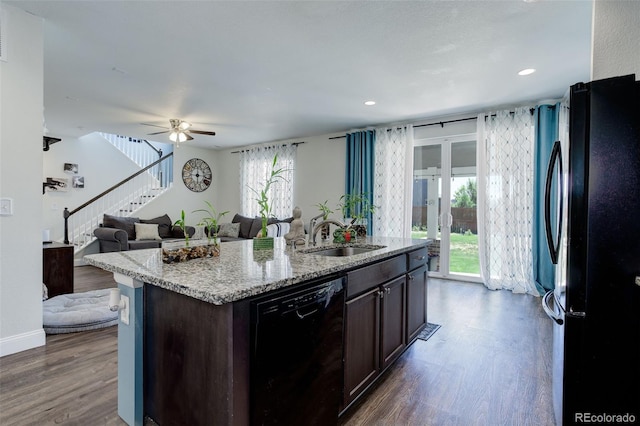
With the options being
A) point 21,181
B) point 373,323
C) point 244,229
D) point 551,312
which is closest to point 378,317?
point 373,323

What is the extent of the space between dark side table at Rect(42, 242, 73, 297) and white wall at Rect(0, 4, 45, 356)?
1330 mm

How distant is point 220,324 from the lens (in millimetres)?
1150

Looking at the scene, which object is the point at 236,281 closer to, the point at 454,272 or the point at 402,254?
the point at 402,254

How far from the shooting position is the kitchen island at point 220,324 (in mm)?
1147

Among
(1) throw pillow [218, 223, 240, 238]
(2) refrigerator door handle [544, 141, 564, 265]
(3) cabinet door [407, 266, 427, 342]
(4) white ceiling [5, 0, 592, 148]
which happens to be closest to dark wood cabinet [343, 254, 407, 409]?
(3) cabinet door [407, 266, 427, 342]

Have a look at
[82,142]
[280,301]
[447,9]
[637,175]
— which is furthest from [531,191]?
[82,142]

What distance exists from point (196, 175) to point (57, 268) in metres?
4.52

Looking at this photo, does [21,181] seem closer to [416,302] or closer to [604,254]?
[416,302]

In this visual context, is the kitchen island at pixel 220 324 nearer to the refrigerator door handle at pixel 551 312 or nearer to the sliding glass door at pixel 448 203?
the refrigerator door handle at pixel 551 312

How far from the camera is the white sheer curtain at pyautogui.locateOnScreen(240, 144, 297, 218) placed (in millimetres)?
6840

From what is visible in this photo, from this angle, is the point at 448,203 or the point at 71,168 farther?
the point at 71,168

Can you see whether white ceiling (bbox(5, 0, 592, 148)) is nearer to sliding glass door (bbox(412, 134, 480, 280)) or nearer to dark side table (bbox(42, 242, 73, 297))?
sliding glass door (bbox(412, 134, 480, 280))

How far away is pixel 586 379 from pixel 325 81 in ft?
11.0

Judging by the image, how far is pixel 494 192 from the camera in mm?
4598
